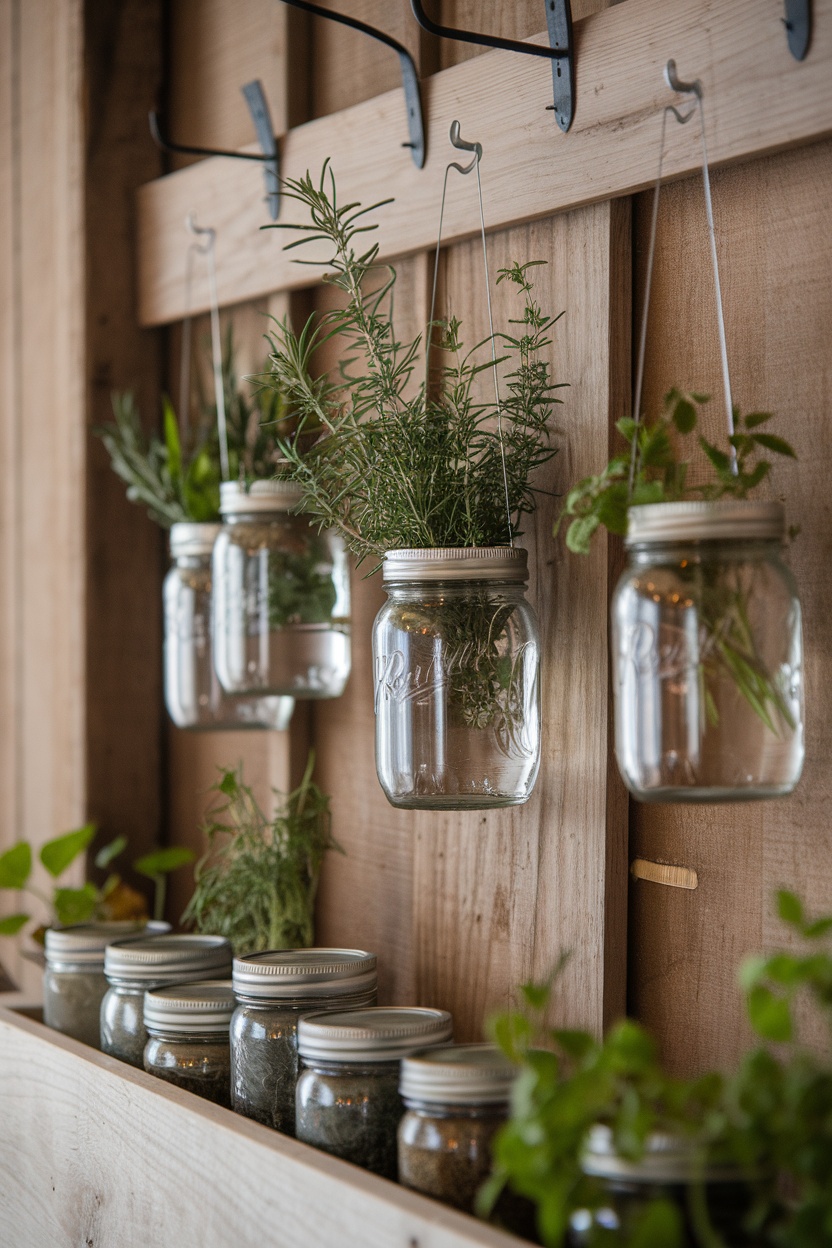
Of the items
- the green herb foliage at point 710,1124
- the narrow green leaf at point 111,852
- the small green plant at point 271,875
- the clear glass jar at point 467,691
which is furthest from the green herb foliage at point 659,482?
the narrow green leaf at point 111,852

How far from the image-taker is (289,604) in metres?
1.15

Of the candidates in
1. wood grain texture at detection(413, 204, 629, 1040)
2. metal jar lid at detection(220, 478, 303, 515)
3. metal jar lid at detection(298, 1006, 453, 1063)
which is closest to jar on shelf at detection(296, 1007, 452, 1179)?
metal jar lid at detection(298, 1006, 453, 1063)

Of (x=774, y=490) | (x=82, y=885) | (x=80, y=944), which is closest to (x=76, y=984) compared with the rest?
(x=80, y=944)

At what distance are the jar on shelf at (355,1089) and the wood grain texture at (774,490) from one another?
17 cm

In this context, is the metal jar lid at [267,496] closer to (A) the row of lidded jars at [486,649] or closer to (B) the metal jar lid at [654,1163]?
(A) the row of lidded jars at [486,649]

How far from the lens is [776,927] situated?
833 mm

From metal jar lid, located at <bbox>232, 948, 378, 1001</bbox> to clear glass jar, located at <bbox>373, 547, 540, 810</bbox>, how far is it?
14 centimetres

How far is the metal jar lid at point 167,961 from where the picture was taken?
1.06m

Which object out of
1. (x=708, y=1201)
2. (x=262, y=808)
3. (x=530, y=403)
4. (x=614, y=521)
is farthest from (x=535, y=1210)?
(x=262, y=808)

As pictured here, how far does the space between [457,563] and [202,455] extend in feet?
1.50

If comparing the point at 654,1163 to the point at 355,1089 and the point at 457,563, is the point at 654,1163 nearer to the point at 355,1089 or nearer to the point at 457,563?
the point at 355,1089

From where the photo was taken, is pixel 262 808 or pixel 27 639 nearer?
pixel 262 808

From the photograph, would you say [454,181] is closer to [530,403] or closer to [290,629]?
[530,403]

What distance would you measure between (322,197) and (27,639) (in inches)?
31.1
